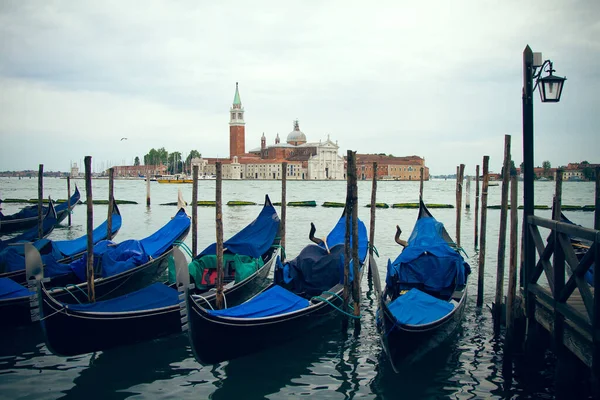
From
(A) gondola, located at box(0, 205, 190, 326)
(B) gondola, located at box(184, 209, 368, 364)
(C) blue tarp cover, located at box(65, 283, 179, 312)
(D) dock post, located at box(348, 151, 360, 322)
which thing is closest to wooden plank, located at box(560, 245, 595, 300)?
(D) dock post, located at box(348, 151, 360, 322)

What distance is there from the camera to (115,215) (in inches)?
384

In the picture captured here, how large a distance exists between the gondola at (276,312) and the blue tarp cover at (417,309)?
28.5 inches

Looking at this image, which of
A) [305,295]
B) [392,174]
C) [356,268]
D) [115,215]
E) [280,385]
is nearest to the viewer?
[280,385]

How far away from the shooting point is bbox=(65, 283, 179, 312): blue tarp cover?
15.3ft

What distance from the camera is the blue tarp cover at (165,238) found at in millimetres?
7502

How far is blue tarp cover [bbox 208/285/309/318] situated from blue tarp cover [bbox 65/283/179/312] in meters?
0.77

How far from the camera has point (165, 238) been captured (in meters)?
7.77

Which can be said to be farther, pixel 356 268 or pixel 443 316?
pixel 356 268

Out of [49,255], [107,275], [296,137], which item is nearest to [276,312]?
[107,275]

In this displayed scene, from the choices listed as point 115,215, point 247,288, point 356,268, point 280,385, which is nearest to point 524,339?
point 356,268

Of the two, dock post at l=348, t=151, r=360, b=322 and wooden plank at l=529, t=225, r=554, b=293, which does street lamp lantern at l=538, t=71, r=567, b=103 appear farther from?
dock post at l=348, t=151, r=360, b=322

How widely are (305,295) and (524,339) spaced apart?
2186 mm

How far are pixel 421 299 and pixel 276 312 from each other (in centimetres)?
130

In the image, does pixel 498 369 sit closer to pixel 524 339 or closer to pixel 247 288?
pixel 524 339
